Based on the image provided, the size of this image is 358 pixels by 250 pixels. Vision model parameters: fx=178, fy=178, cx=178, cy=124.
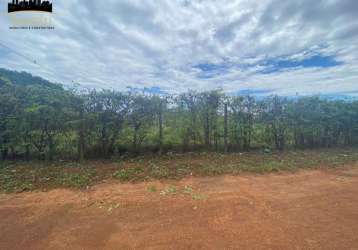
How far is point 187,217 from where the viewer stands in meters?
2.74

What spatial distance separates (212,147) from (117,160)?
Answer: 3771mm

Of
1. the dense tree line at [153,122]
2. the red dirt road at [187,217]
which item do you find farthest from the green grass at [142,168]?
the dense tree line at [153,122]

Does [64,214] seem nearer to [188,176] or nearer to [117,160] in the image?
[188,176]

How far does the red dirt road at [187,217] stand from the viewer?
2.22 m

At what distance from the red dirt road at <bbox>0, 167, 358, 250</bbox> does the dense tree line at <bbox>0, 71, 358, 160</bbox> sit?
2593mm

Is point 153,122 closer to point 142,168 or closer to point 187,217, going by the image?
point 142,168

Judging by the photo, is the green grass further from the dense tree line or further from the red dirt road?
the dense tree line

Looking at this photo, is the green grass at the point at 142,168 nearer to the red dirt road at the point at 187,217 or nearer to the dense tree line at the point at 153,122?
the red dirt road at the point at 187,217

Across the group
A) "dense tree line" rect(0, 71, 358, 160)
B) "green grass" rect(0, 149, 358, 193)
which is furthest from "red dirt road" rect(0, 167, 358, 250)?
"dense tree line" rect(0, 71, 358, 160)

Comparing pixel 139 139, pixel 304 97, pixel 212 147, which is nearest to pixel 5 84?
pixel 139 139

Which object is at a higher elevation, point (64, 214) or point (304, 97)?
point (304, 97)

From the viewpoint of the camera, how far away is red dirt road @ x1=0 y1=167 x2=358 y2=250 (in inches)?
87.4

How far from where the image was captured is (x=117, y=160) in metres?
5.96

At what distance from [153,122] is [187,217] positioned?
428 centimetres
